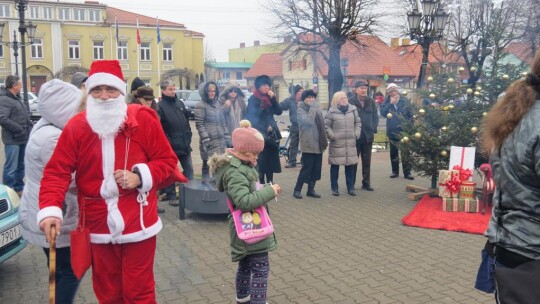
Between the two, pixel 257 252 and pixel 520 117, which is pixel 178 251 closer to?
pixel 257 252

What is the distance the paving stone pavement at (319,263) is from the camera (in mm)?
4605

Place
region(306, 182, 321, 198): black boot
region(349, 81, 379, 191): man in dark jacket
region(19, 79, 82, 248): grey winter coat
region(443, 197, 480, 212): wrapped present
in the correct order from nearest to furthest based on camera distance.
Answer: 1. region(19, 79, 82, 248): grey winter coat
2. region(443, 197, 480, 212): wrapped present
3. region(306, 182, 321, 198): black boot
4. region(349, 81, 379, 191): man in dark jacket

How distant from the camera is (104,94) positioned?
3.21 m

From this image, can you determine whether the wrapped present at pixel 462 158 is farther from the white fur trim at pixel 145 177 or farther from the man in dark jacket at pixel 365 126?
the white fur trim at pixel 145 177

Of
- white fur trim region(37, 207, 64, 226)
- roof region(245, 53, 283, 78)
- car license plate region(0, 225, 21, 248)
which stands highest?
roof region(245, 53, 283, 78)

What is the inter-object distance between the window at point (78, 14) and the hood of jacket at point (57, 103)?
54.5 m

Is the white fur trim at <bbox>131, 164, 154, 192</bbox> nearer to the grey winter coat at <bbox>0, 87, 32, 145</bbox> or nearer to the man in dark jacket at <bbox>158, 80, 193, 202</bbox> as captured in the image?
the man in dark jacket at <bbox>158, 80, 193, 202</bbox>

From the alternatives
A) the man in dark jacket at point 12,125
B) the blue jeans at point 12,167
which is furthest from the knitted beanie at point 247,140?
the blue jeans at point 12,167

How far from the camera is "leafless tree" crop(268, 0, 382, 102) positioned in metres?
27.4

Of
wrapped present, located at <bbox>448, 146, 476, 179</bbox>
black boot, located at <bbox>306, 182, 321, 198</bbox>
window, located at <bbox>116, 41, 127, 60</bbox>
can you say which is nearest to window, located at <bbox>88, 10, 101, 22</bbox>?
window, located at <bbox>116, 41, 127, 60</bbox>

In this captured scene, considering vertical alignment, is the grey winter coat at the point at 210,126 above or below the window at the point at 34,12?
below

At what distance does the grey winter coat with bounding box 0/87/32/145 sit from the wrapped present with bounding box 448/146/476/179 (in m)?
6.89

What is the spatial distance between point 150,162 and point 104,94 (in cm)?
50

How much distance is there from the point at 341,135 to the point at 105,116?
6.12m
